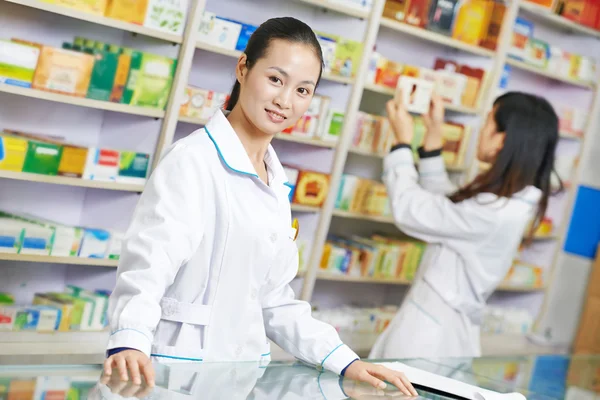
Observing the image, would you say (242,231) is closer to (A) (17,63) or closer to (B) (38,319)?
(A) (17,63)

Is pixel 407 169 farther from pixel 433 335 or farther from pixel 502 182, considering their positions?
pixel 433 335

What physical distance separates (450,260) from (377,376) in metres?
1.55

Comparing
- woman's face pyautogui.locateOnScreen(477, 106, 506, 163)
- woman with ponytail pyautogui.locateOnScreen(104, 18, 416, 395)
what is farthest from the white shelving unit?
woman with ponytail pyautogui.locateOnScreen(104, 18, 416, 395)

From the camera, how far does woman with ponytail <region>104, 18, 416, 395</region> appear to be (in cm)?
167

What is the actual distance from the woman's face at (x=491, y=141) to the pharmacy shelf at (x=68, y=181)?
1555mm

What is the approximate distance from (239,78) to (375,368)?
2.40ft

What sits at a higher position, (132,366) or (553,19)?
(553,19)

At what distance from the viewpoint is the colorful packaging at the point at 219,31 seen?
3771 millimetres

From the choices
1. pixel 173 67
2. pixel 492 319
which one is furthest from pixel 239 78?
pixel 492 319

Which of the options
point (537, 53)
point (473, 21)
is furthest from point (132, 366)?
point (537, 53)

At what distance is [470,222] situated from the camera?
3213 millimetres

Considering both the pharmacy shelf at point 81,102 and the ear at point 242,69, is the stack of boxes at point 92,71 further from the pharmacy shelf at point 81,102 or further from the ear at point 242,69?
the ear at point 242,69

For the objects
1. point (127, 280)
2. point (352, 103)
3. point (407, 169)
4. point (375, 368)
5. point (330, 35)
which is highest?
point (330, 35)

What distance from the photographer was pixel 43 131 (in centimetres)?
376
